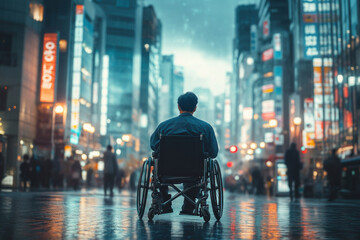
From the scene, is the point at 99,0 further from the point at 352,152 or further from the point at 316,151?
the point at 352,152

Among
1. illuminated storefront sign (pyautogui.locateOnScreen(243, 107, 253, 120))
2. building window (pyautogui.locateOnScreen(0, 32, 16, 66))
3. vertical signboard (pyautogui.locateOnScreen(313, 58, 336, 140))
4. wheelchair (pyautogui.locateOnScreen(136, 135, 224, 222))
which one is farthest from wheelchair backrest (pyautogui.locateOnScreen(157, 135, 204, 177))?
illuminated storefront sign (pyautogui.locateOnScreen(243, 107, 253, 120))

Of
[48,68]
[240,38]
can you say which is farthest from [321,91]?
[240,38]

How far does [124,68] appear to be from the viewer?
111562 millimetres

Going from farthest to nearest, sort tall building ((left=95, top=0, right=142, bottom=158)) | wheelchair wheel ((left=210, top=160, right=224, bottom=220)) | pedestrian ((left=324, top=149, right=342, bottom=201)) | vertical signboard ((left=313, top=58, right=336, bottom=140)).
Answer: tall building ((left=95, top=0, right=142, bottom=158)) < vertical signboard ((left=313, top=58, right=336, bottom=140)) < pedestrian ((left=324, top=149, right=342, bottom=201)) < wheelchair wheel ((left=210, top=160, right=224, bottom=220))

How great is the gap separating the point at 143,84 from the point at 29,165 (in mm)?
103283

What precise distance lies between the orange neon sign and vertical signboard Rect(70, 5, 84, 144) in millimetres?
10783

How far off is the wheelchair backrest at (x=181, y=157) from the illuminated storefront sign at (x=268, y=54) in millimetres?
77560

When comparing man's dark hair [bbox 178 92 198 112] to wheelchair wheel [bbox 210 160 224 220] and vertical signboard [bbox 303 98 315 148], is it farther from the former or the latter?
vertical signboard [bbox 303 98 315 148]

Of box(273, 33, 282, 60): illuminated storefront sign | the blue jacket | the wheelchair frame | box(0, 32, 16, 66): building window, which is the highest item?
box(273, 33, 282, 60): illuminated storefront sign

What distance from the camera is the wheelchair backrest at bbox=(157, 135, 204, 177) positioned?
6543 mm

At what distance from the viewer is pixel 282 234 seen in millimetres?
5121

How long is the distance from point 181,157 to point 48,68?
3299cm

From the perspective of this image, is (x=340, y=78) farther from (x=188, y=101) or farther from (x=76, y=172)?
(x=188, y=101)

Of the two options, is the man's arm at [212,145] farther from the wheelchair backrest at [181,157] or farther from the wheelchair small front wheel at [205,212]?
the wheelchair small front wheel at [205,212]
